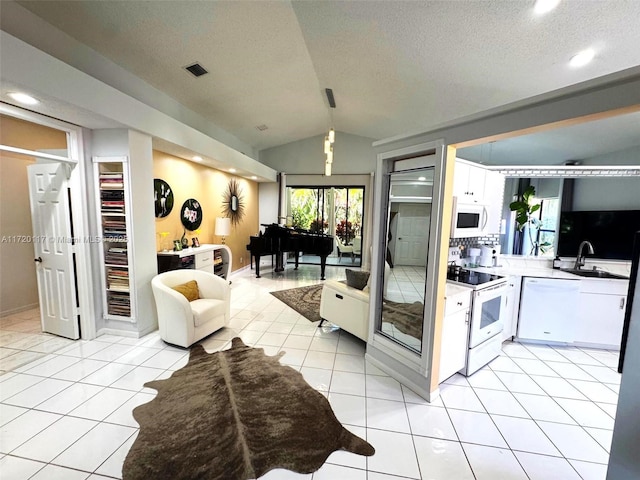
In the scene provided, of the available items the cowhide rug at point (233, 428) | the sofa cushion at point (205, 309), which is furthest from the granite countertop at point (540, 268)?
the sofa cushion at point (205, 309)

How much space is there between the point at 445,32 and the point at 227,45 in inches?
94.0

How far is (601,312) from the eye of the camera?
10.0ft

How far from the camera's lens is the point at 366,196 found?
24.2 feet

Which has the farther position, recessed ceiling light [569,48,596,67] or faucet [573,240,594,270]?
faucet [573,240,594,270]

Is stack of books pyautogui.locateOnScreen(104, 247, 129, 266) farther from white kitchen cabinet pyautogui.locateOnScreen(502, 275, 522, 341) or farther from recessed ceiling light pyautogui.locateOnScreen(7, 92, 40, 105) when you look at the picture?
white kitchen cabinet pyautogui.locateOnScreen(502, 275, 522, 341)

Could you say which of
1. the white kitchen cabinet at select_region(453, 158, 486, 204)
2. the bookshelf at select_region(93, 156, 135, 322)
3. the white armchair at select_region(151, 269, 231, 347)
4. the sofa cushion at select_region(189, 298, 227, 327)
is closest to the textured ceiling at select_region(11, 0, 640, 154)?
the white kitchen cabinet at select_region(453, 158, 486, 204)

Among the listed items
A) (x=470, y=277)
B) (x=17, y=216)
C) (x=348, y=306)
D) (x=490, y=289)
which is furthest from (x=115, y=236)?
(x=490, y=289)

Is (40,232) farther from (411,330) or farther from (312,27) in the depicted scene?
(411,330)

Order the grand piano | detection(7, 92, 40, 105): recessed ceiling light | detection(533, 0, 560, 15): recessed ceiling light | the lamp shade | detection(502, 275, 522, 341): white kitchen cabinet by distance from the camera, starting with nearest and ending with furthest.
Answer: detection(533, 0, 560, 15): recessed ceiling light → detection(7, 92, 40, 105): recessed ceiling light → detection(502, 275, 522, 341): white kitchen cabinet → the lamp shade → the grand piano

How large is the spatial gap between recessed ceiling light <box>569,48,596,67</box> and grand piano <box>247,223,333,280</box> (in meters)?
4.51

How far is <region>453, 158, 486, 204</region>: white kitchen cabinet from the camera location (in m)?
2.76

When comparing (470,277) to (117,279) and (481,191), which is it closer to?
(481,191)

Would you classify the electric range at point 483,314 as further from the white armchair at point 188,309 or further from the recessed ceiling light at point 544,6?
the white armchair at point 188,309

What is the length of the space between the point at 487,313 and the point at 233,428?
2.46 m
